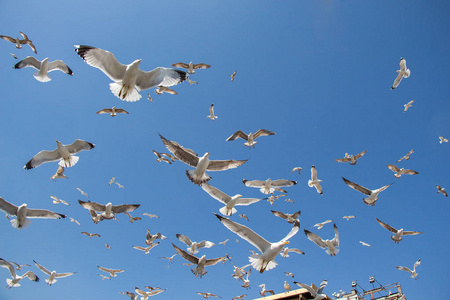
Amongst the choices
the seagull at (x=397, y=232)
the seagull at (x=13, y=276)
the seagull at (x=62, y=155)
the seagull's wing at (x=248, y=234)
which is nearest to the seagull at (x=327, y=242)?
the seagull's wing at (x=248, y=234)

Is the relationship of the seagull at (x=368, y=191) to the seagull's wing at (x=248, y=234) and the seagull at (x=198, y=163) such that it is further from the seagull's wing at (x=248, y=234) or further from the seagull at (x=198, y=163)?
the seagull's wing at (x=248, y=234)

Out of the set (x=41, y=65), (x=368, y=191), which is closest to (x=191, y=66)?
(x=41, y=65)

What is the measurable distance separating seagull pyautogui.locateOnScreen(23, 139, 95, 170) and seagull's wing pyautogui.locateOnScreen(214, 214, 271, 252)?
633 cm

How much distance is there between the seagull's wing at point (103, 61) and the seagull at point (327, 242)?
9.34 m

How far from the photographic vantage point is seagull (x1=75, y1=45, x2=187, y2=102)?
8.33 m

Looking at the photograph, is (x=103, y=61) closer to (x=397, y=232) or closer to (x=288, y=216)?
(x=288, y=216)

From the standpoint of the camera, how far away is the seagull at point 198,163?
10.1 m

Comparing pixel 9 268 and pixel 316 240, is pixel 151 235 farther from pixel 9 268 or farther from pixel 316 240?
pixel 316 240

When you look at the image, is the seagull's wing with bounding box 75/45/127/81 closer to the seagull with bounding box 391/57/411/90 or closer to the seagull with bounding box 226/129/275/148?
the seagull with bounding box 226/129/275/148

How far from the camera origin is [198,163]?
10180 mm

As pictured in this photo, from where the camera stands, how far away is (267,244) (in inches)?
352

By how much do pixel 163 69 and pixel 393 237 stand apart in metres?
13.4

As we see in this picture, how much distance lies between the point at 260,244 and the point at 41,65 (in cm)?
1154

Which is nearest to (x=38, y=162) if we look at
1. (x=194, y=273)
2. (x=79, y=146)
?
(x=79, y=146)
